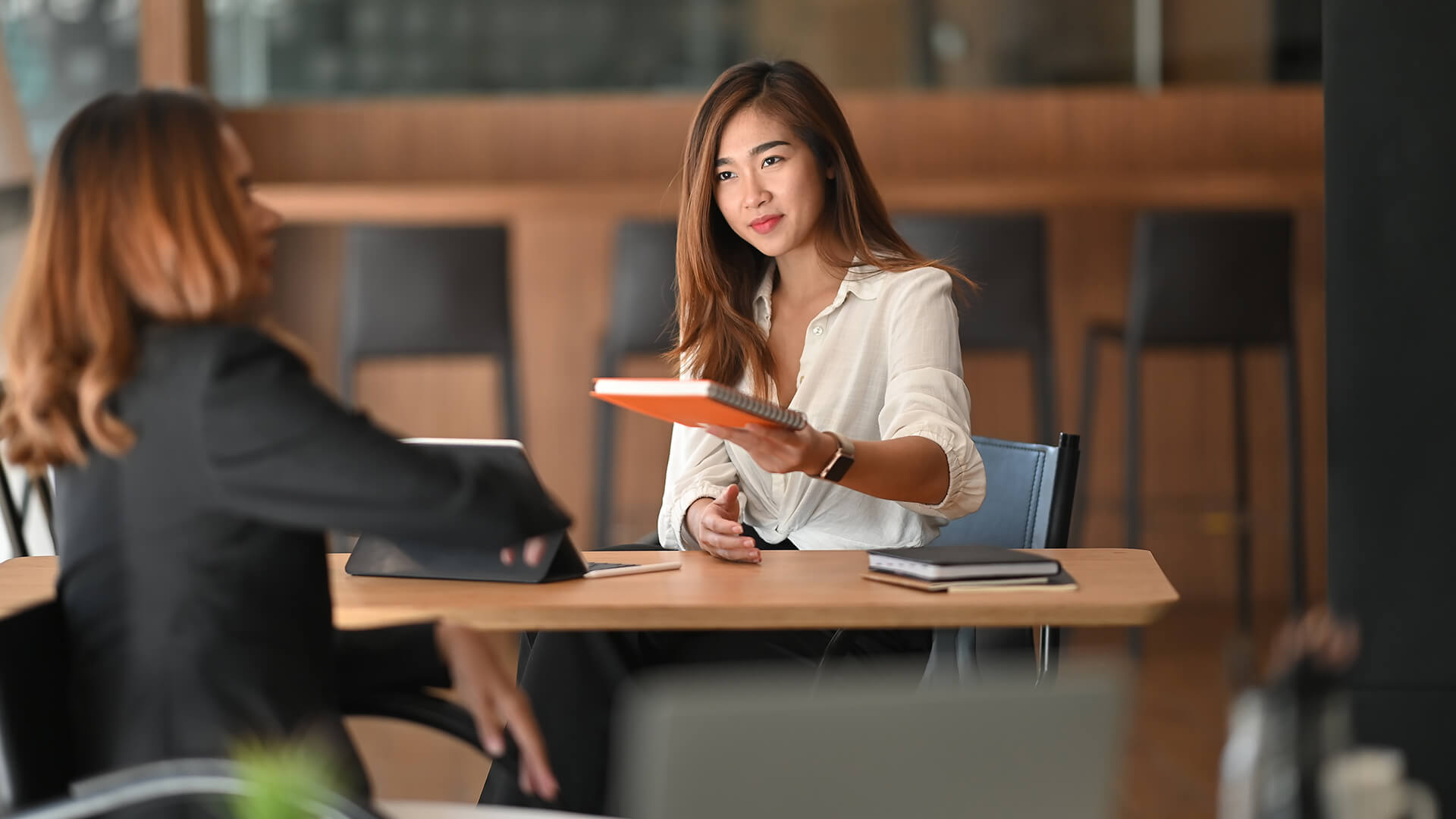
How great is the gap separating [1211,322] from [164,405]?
3273 millimetres

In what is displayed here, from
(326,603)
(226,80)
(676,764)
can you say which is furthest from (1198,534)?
(676,764)

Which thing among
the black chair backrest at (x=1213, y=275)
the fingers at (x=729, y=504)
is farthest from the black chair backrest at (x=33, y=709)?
the black chair backrest at (x=1213, y=275)

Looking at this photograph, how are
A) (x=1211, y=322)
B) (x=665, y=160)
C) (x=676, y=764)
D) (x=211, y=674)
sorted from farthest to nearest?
(x=665, y=160)
(x=1211, y=322)
(x=211, y=674)
(x=676, y=764)

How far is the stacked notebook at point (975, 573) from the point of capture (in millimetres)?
1358

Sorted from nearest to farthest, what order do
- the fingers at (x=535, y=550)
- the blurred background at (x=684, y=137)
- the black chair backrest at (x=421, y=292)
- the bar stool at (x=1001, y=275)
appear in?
the fingers at (x=535, y=550)
the bar stool at (x=1001, y=275)
the black chair backrest at (x=421, y=292)
the blurred background at (x=684, y=137)

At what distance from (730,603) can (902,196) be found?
2.84 metres

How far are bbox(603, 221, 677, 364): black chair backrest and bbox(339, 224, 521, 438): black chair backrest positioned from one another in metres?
0.34

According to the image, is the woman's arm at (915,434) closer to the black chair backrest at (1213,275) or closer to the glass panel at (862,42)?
the black chair backrest at (1213,275)

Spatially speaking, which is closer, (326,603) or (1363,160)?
(326,603)

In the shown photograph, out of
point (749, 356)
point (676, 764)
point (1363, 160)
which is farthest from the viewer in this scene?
point (749, 356)

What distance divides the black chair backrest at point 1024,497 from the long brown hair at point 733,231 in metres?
0.28

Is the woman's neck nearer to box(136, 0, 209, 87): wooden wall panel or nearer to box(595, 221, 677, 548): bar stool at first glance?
box(595, 221, 677, 548): bar stool

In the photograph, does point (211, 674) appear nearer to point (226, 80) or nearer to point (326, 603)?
point (326, 603)

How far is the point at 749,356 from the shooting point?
1952 millimetres
